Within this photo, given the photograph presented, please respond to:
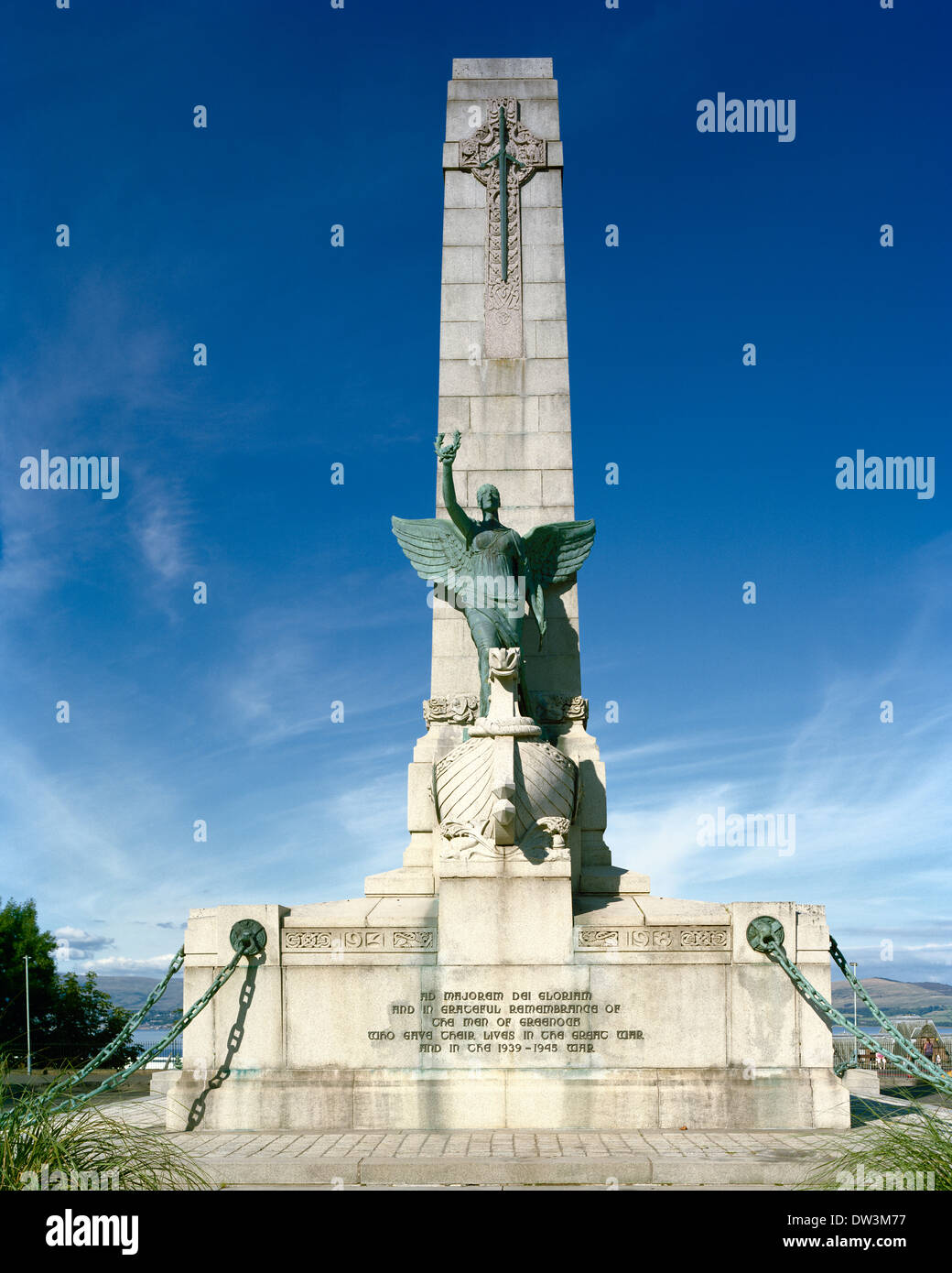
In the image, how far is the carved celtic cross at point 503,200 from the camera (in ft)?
59.0

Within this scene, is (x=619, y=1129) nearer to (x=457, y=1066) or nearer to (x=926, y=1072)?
(x=457, y=1066)

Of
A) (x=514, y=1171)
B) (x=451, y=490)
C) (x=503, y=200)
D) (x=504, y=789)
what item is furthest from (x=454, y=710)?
(x=503, y=200)

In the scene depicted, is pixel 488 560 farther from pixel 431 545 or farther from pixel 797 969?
pixel 797 969

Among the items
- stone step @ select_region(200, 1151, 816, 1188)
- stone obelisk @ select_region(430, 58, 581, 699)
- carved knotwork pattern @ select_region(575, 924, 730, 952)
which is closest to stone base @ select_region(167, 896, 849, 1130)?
carved knotwork pattern @ select_region(575, 924, 730, 952)

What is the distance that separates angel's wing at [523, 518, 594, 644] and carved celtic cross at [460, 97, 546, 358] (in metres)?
3.19

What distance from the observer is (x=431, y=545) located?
53.8 ft

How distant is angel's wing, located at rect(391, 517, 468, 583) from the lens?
53.0 ft

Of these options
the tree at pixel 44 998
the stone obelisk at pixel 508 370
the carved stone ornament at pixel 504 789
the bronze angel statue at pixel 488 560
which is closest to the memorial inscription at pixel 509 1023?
the carved stone ornament at pixel 504 789

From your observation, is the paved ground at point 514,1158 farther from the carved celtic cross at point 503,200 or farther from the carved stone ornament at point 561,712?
the carved celtic cross at point 503,200

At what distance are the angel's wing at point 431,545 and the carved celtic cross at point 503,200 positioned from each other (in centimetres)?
333

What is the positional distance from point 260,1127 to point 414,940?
253cm

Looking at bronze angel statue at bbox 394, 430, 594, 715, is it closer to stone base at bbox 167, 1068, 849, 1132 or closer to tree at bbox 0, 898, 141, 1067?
stone base at bbox 167, 1068, 849, 1132

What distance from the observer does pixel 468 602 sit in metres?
15.2
